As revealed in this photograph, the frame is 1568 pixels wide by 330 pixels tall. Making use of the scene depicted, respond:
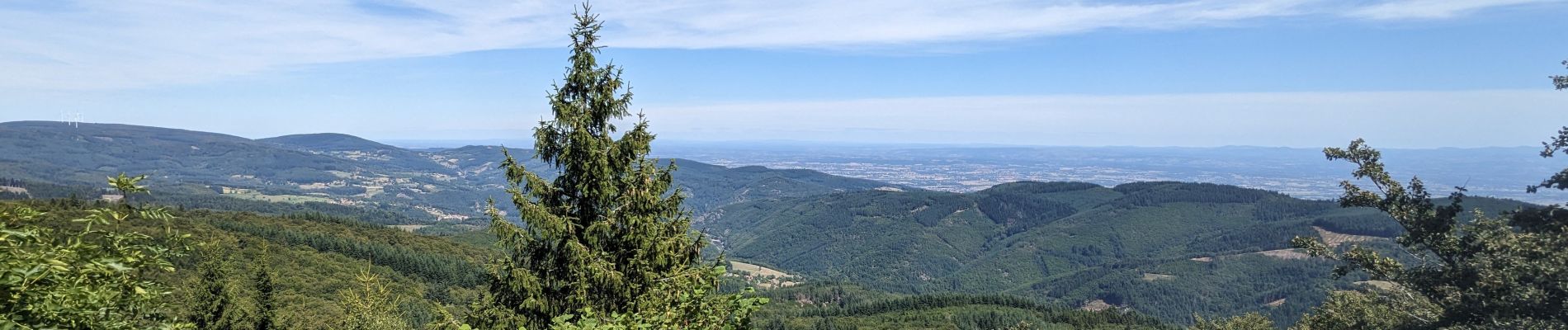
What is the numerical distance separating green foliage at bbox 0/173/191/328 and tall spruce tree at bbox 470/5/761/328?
564cm

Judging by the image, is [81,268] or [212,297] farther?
[212,297]

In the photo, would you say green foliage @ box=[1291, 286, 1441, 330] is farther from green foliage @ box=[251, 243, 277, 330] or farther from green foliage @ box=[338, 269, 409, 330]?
green foliage @ box=[251, 243, 277, 330]

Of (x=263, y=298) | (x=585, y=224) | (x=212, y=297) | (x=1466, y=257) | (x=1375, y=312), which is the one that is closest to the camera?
(x=585, y=224)

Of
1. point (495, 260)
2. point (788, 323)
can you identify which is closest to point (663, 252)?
point (495, 260)

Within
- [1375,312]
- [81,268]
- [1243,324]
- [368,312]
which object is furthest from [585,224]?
[1243,324]

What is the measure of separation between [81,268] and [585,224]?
314 inches

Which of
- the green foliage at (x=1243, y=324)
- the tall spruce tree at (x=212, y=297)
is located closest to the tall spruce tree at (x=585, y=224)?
the tall spruce tree at (x=212, y=297)

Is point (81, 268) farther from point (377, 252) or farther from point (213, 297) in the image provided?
point (377, 252)

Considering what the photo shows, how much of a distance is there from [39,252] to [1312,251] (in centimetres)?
3493

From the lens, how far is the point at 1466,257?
23.7m

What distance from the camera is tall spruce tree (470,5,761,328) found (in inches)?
513

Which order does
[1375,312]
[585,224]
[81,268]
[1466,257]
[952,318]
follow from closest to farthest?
[81,268]
[585,224]
[1466,257]
[1375,312]
[952,318]

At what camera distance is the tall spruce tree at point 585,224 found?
513 inches

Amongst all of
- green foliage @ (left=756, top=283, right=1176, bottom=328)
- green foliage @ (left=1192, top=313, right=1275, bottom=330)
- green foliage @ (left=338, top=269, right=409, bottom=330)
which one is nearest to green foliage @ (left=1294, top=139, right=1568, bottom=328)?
green foliage @ (left=1192, top=313, right=1275, bottom=330)
